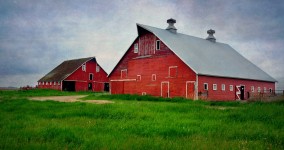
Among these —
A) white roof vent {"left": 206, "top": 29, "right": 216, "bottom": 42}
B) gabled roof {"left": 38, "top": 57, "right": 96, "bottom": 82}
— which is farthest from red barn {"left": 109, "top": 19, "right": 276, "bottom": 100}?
gabled roof {"left": 38, "top": 57, "right": 96, "bottom": 82}

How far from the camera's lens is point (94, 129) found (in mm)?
9992

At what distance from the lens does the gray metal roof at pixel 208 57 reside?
1287 inches

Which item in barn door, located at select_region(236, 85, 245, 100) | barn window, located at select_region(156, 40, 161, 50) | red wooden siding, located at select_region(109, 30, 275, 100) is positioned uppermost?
barn window, located at select_region(156, 40, 161, 50)

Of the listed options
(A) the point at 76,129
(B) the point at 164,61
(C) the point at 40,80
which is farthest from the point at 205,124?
(C) the point at 40,80

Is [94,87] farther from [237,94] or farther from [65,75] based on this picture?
[237,94]

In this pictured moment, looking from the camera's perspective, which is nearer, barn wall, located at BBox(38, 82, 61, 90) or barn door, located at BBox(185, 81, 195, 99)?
barn door, located at BBox(185, 81, 195, 99)

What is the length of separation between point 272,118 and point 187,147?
7.66 meters

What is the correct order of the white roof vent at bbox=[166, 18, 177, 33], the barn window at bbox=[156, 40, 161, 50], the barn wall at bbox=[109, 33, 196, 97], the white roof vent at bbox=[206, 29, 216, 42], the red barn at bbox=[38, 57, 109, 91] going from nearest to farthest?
the barn wall at bbox=[109, 33, 196, 97], the barn window at bbox=[156, 40, 161, 50], the white roof vent at bbox=[166, 18, 177, 33], the white roof vent at bbox=[206, 29, 216, 42], the red barn at bbox=[38, 57, 109, 91]

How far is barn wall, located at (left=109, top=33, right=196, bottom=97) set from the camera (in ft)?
105

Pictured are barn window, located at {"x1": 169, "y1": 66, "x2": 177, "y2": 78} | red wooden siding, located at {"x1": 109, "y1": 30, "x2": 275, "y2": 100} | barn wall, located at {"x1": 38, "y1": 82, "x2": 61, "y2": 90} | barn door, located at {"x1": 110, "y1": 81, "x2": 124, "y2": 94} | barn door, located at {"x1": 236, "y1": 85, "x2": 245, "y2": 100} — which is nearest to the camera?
red wooden siding, located at {"x1": 109, "y1": 30, "x2": 275, "y2": 100}

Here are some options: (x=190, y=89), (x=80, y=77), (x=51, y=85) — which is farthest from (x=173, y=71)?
(x=51, y=85)

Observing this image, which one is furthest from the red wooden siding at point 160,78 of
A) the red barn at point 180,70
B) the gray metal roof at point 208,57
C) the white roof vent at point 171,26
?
the white roof vent at point 171,26

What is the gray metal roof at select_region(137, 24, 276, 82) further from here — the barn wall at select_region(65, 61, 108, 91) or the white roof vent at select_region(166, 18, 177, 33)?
the barn wall at select_region(65, 61, 108, 91)

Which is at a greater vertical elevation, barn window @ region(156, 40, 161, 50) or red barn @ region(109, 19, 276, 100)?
barn window @ region(156, 40, 161, 50)
